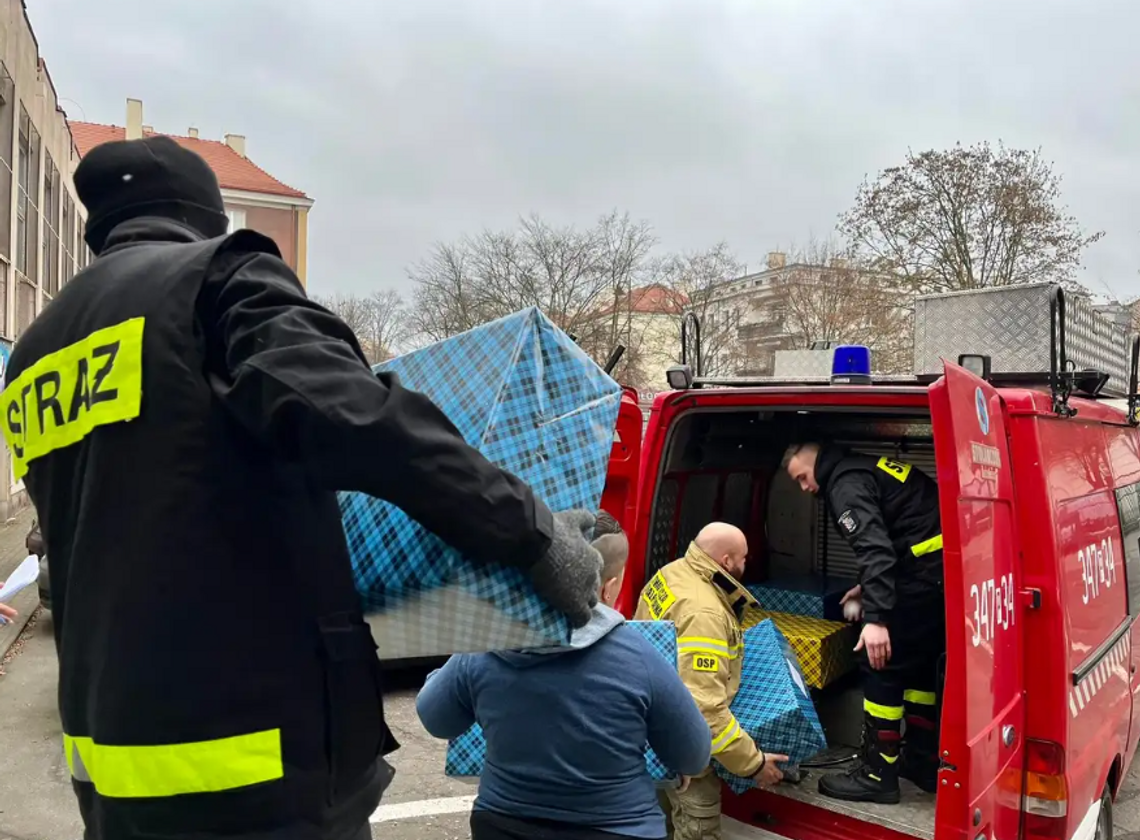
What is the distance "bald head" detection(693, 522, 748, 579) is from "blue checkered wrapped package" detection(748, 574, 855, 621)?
1.21 metres

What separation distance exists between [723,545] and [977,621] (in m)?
1.10

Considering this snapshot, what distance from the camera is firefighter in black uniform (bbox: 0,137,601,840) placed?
1333 millimetres

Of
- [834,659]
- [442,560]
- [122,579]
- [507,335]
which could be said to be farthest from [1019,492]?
[122,579]

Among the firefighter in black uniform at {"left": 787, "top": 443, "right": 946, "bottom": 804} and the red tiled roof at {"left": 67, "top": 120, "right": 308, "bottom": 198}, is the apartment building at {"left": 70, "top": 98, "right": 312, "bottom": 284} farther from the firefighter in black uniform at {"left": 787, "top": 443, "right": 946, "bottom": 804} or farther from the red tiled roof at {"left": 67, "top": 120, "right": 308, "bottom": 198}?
the firefighter in black uniform at {"left": 787, "top": 443, "right": 946, "bottom": 804}

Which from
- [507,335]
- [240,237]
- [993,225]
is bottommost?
[507,335]

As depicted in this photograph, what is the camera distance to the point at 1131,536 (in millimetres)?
4457

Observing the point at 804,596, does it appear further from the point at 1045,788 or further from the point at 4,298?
the point at 4,298

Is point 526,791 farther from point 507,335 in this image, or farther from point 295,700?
point 507,335

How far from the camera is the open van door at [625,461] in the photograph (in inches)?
186

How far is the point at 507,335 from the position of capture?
5.67 ft

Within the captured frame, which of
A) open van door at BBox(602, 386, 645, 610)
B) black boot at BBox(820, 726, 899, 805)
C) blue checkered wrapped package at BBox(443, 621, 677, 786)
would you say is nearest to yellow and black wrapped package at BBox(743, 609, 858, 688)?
black boot at BBox(820, 726, 899, 805)

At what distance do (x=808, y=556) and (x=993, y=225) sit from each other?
785 inches

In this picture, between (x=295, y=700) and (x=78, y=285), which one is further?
(x=78, y=285)

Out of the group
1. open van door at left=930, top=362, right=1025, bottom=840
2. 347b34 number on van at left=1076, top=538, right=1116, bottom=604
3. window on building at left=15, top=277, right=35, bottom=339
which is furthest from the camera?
window on building at left=15, top=277, right=35, bottom=339
